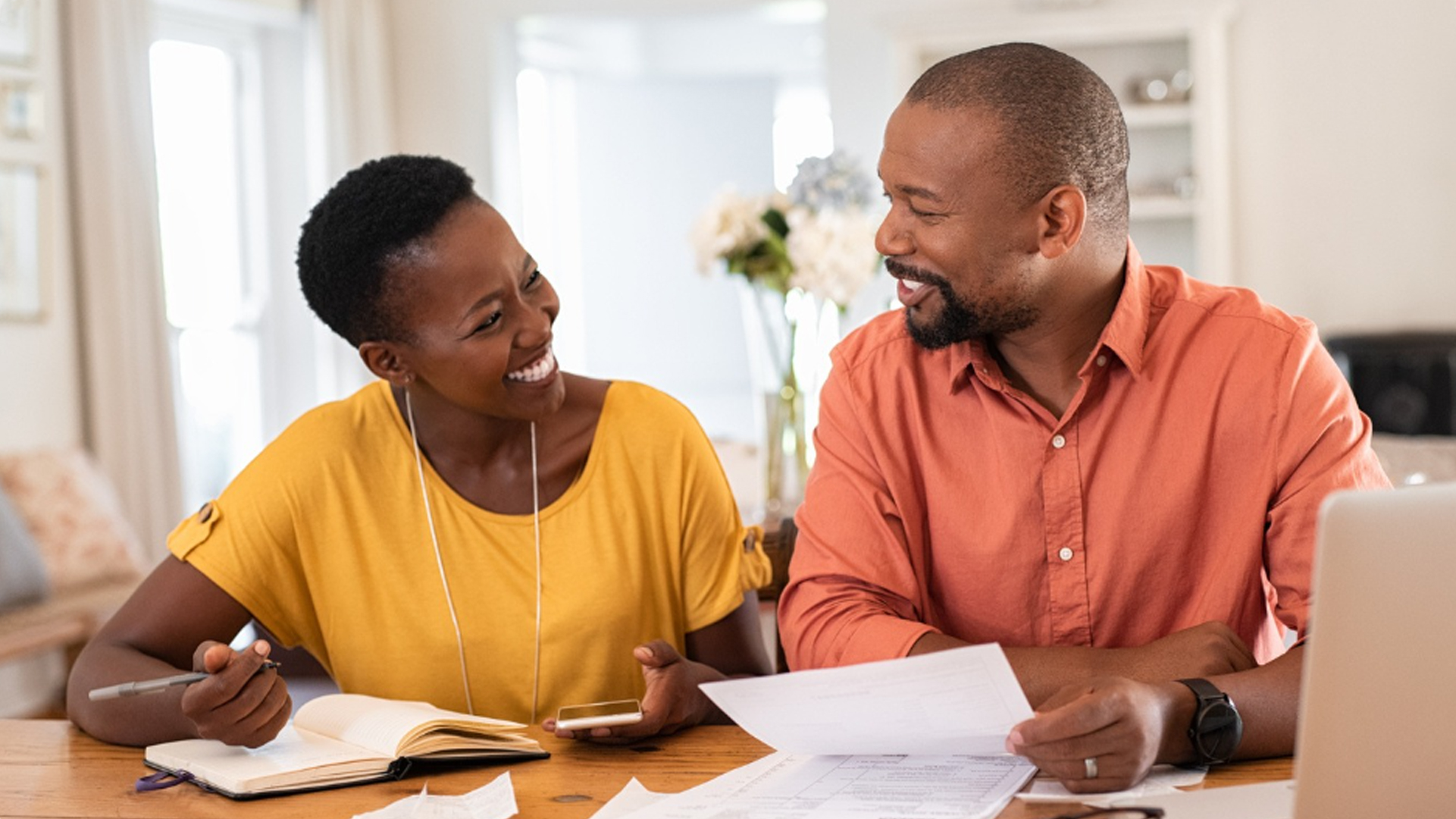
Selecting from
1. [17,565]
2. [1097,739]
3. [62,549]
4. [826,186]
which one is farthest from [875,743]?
[62,549]

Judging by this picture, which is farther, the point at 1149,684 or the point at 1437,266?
the point at 1437,266

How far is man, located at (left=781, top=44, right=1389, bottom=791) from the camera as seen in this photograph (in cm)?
158

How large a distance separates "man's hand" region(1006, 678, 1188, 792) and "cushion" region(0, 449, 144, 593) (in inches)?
142

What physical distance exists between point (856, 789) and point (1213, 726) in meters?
0.30

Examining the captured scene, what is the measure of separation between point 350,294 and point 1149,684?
1.03 m

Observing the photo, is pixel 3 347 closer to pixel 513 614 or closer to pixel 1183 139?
pixel 513 614

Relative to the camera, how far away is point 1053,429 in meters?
1.64

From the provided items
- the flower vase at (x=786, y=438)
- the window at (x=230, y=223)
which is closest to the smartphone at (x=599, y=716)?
the flower vase at (x=786, y=438)

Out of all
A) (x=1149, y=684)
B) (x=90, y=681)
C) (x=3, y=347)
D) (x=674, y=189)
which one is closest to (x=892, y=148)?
(x=1149, y=684)

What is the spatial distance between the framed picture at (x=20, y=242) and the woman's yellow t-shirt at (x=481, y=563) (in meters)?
3.06

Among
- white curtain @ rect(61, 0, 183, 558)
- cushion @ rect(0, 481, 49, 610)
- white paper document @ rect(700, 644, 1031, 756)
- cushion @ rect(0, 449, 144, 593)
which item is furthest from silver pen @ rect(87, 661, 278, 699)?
white curtain @ rect(61, 0, 183, 558)

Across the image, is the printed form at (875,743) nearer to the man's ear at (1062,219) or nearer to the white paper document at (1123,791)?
the white paper document at (1123,791)

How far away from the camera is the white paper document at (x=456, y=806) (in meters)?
1.24

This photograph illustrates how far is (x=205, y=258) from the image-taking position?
18.3 feet
